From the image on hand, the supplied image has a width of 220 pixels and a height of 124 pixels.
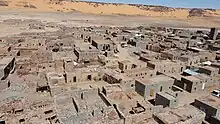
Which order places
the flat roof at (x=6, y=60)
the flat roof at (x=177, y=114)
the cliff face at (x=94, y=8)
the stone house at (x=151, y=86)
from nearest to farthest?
1. the flat roof at (x=177, y=114)
2. the stone house at (x=151, y=86)
3. the flat roof at (x=6, y=60)
4. the cliff face at (x=94, y=8)

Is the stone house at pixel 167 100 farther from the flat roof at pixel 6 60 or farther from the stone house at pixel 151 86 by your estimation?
the flat roof at pixel 6 60

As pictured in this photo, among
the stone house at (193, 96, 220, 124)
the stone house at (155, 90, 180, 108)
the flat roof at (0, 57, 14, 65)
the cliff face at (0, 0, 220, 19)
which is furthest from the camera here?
the cliff face at (0, 0, 220, 19)

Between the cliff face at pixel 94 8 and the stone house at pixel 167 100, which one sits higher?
the cliff face at pixel 94 8

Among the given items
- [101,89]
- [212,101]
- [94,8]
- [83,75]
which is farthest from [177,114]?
[94,8]

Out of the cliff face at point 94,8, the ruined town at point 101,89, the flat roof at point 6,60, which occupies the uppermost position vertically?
the cliff face at point 94,8

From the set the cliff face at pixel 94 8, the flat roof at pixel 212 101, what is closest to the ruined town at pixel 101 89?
the flat roof at pixel 212 101

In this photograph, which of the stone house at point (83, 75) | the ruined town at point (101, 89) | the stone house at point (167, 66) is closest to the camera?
the ruined town at point (101, 89)

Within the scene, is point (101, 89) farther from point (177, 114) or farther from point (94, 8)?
point (94, 8)

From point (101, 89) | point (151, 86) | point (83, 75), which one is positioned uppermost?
point (151, 86)

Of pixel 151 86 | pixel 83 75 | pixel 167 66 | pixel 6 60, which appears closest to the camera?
pixel 151 86

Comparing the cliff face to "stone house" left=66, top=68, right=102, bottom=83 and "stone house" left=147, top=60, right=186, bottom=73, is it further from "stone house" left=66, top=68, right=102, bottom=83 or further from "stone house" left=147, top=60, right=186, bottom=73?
"stone house" left=66, top=68, right=102, bottom=83

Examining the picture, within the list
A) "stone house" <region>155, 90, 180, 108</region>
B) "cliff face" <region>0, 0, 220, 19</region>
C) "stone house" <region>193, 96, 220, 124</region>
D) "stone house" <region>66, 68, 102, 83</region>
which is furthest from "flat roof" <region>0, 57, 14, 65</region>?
"cliff face" <region>0, 0, 220, 19</region>

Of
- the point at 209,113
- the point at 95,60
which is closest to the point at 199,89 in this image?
the point at 209,113

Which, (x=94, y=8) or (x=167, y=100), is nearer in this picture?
(x=167, y=100)
